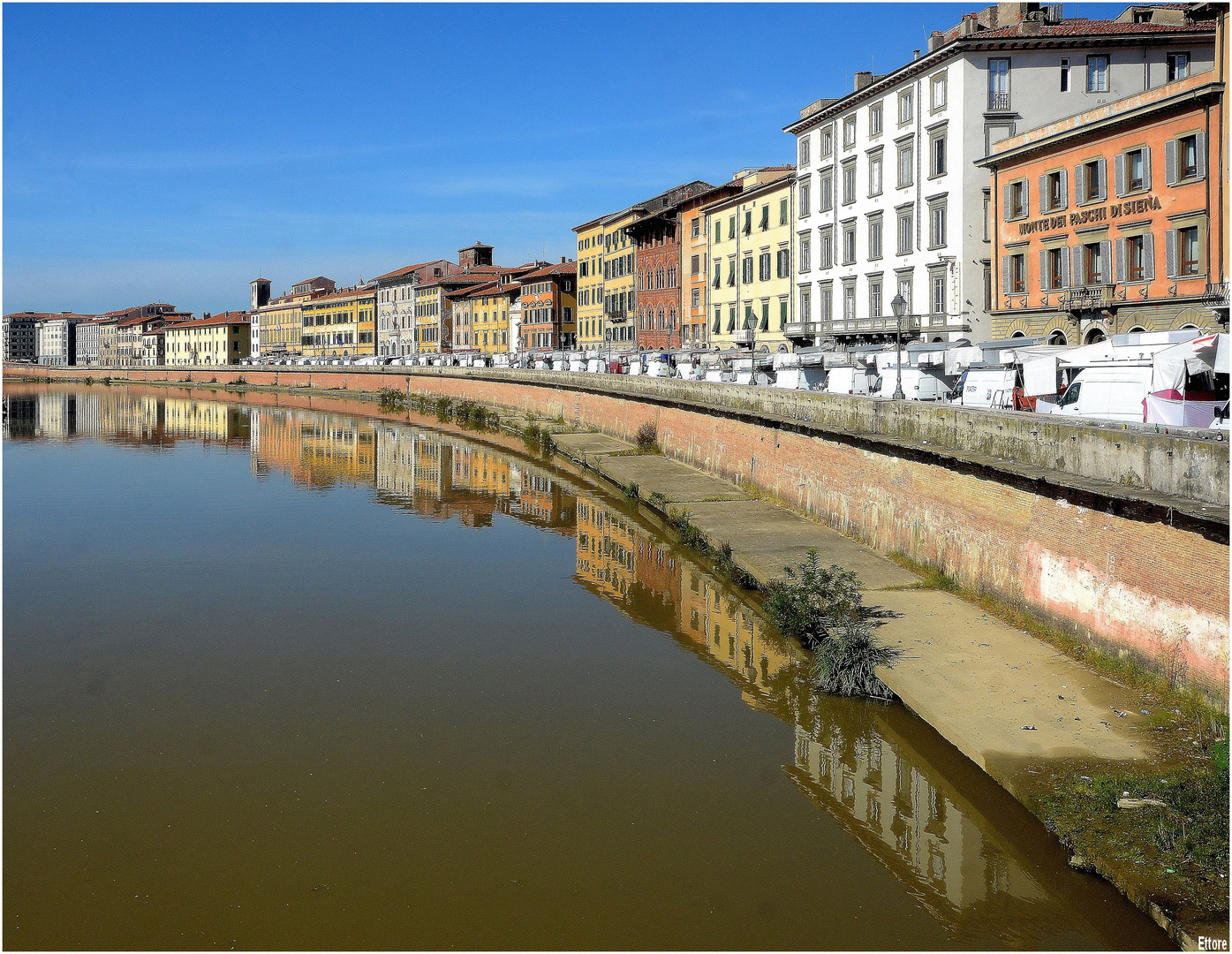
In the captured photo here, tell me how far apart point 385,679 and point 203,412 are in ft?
213

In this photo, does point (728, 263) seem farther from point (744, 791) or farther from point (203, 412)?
point (744, 791)

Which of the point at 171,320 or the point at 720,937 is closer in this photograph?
the point at 720,937

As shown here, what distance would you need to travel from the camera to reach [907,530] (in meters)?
17.3

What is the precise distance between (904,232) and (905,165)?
93.6 inches

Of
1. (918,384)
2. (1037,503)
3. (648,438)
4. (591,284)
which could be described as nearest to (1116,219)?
(918,384)

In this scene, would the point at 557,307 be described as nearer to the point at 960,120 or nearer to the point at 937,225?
the point at 937,225

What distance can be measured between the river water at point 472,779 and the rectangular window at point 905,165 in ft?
78.5

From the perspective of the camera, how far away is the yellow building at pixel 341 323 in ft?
392

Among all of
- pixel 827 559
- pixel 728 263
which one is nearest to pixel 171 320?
pixel 728 263

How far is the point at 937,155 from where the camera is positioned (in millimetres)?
37562

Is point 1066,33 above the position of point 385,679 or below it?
above

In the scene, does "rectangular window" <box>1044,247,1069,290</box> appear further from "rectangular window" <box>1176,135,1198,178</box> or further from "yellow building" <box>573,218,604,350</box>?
"yellow building" <box>573,218,604,350</box>

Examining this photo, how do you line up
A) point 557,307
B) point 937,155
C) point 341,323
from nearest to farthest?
point 937,155
point 557,307
point 341,323

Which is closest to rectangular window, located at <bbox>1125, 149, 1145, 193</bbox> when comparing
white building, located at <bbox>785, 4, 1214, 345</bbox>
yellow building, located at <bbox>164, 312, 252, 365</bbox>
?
white building, located at <bbox>785, 4, 1214, 345</bbox>
